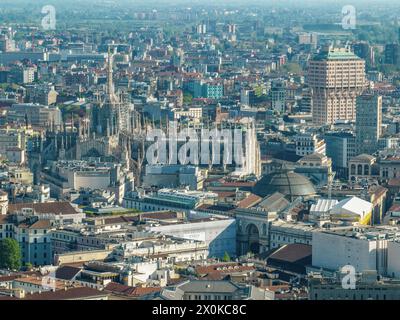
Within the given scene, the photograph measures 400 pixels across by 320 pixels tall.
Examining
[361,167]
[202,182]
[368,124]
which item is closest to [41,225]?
[202,182]

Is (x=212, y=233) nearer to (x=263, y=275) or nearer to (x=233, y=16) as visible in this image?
(x=263, y=275)

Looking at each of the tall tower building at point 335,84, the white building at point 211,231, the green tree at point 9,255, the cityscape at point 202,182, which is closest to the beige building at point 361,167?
the cityscape at point 202,182

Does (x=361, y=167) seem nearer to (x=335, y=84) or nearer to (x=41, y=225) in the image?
(x=41, y=225)

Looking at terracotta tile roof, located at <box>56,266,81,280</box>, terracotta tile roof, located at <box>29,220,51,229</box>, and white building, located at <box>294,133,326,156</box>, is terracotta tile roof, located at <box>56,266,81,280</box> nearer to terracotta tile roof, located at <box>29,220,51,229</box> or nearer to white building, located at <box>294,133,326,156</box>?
terracotta tile roof, located at <box>29,220,51,229</box>

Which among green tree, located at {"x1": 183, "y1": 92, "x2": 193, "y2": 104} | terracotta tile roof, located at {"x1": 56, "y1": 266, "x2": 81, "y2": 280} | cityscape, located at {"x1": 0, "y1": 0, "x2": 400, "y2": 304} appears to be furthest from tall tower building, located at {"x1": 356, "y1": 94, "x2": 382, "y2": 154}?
terracotta tile roof, located at {"x1": 56, "y1": 266, "x2": 81, "y2": 280}

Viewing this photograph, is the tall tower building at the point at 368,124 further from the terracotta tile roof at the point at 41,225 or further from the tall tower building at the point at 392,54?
the tall tower building at the point at 392,54
